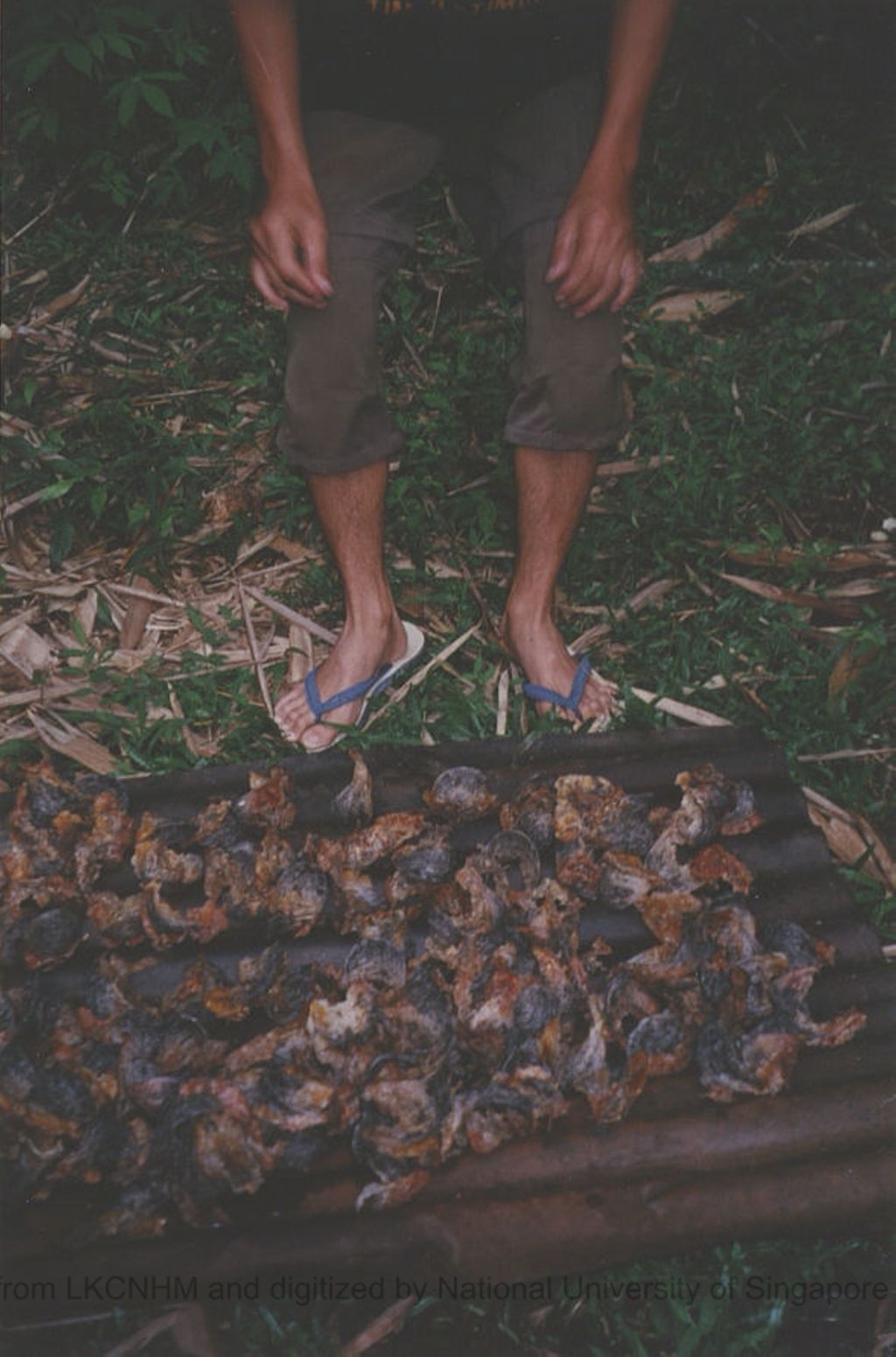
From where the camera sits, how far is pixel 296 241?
2318mm

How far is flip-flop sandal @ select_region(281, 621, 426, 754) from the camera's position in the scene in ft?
8.57

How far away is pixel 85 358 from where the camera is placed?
3266 mm

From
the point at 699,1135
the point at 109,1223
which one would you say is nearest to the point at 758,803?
the point at 699,1135

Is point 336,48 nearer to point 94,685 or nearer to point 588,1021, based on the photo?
point 94,685

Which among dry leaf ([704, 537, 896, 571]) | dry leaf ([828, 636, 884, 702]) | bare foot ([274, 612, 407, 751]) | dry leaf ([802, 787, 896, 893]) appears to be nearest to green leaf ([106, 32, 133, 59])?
bare foot ([274, 612, 407, 751])

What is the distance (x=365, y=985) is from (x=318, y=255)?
5.13 ft

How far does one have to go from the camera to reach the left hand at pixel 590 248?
2318 mm

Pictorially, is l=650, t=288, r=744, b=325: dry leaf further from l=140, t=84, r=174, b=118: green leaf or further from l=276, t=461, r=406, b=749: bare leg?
l=140, t=84, r=174, b=118: green leaf

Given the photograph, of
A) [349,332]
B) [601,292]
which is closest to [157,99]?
[349,332]

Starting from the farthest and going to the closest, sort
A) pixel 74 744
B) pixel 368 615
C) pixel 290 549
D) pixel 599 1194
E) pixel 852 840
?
1. pixel 290 549
2. pixel 368 615
3. pixel 74 744
4. pixel 852 840
5. pixel 599 1194

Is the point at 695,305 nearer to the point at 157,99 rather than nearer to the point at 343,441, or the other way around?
the point at 343,441

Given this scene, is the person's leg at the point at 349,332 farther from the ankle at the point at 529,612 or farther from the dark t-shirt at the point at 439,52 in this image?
the ankle at the point at 529,612

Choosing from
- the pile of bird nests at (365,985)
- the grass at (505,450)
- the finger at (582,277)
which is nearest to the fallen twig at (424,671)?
the grass at (505,450)

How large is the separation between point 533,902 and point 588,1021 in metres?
0.26
